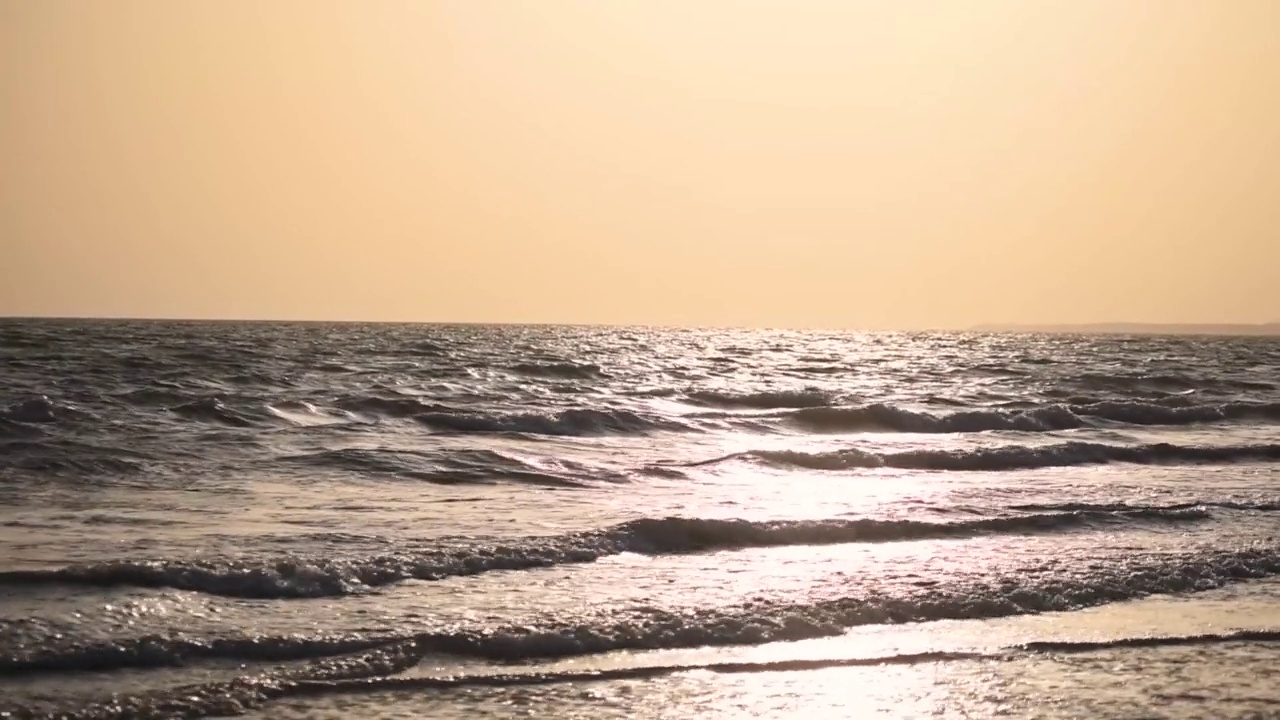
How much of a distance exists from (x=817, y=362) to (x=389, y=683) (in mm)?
47565

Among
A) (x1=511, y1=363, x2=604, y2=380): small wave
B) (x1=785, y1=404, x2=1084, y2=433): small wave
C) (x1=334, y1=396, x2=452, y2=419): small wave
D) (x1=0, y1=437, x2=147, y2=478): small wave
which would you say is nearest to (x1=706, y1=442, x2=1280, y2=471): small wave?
(x1=785, y1=404, x2=1084, y2=433): small wave

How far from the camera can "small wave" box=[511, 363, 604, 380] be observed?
39531 mm

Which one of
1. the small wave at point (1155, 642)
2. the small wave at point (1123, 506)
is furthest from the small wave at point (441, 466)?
the small wave at point (1155, 642)

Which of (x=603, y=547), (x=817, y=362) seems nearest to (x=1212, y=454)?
(x=603, y=547)

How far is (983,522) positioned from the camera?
→ 513 inches

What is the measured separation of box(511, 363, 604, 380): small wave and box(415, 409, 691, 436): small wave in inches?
531

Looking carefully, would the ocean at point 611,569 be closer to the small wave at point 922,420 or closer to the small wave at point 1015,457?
the small wave at point 1015,457

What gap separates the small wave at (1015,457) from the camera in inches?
770

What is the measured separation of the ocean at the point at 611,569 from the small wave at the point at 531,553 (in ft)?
0.11

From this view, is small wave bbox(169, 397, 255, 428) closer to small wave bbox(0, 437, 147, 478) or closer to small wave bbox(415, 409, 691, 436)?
small wave bbox(415, 409, 691, 436)

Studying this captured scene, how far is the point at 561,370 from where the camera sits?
41031mm

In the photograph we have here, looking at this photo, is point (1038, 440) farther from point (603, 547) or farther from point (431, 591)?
point (431, 591)

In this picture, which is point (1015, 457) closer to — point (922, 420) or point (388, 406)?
point (922, 420)

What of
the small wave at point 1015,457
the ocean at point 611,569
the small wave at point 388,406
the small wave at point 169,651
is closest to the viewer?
the ocean at point 611,569
